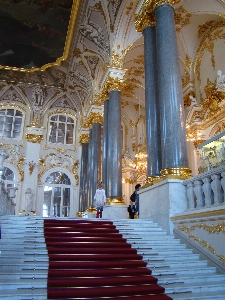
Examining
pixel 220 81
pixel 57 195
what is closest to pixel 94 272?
pixel 220 81

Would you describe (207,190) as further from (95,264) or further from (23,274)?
(23,274)

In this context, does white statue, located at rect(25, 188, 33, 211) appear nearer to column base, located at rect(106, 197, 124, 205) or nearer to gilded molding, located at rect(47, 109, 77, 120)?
gilded molding, located at rect(47, 109, 77, 120)

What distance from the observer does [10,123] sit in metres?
17.1

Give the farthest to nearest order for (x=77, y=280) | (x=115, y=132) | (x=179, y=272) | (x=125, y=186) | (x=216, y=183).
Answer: (x=125, y=186), (x=115, y=132), (x=216, y=183), (x=179, y=272), (x=77, y=280)

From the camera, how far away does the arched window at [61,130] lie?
17.7m

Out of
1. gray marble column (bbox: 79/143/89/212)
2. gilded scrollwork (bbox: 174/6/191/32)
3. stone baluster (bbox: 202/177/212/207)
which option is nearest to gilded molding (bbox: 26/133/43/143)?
gray marble column (bbox: 79/143/89/212)

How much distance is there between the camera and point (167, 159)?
6270 mm

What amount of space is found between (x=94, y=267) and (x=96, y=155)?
10221 millimetres

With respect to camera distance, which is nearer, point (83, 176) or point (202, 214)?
point (202, 214)

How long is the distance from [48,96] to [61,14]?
681 cm

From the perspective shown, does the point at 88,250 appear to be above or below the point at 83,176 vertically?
below

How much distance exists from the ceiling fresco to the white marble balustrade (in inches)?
352

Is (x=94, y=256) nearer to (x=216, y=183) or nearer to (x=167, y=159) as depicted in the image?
(x=216, y=183)

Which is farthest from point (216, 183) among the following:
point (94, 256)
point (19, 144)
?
point (19, 144)
